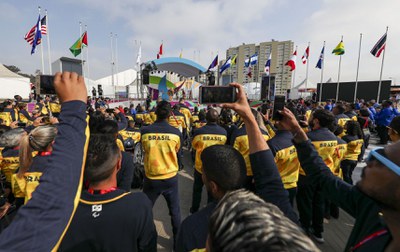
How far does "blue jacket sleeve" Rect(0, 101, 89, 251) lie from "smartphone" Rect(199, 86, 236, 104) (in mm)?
1113

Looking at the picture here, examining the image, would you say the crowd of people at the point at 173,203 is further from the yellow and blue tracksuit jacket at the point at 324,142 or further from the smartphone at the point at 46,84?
the smartphone at the point at 46,84

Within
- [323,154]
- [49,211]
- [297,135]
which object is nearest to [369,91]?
[323,154]

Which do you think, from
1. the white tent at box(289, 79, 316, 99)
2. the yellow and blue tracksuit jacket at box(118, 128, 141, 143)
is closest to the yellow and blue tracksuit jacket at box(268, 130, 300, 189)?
the yellow and blue tracksuit jacket at box(118, 128, 141, 143)

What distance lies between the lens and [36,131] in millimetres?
2221

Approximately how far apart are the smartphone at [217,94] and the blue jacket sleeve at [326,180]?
2.42ft

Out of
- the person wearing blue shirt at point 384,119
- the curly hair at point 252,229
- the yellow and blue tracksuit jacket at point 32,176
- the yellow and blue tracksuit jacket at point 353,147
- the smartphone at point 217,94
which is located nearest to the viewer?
the curly hair at point 252,229

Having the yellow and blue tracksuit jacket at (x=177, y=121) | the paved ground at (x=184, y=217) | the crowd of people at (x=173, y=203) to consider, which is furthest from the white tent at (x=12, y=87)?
the paved ground at (x=184, y=217)

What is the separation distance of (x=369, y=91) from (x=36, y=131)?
112 feet

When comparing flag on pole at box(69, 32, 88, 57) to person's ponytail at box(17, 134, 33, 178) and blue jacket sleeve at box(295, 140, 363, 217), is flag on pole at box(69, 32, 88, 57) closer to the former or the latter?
person's ponytail at box(17, 134, 33, 178)

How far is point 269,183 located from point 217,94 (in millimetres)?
841

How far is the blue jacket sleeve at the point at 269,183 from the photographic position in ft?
4.58

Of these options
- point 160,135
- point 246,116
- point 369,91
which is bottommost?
point 160,135

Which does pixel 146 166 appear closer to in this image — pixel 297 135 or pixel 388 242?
pixel 297 135

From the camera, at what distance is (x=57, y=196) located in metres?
0.79
